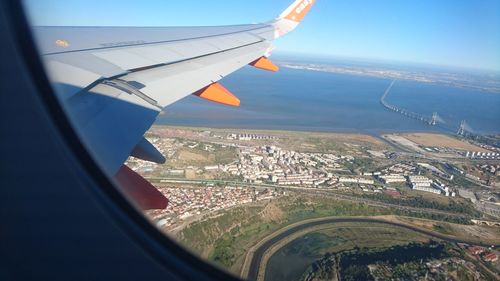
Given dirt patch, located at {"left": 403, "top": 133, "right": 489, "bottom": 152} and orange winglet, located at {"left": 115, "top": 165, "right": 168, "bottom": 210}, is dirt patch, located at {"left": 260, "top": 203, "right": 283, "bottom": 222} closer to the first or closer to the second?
orange winglet, located at {"left": 115, "top": 165, "right": 168, "bottom": 210}

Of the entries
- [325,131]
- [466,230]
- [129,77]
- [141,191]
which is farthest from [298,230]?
[325,131]

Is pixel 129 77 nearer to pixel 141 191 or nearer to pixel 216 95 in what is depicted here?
pixel 216 95

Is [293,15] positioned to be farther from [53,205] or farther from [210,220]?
[53,205]

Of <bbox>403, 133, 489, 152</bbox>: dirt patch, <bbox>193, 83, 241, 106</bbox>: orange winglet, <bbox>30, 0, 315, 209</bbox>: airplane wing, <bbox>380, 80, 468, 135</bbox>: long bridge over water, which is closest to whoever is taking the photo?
<bbox>30, 0, 315, 209</bbox>: airplane wing

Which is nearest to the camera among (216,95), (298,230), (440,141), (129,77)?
(129,77)

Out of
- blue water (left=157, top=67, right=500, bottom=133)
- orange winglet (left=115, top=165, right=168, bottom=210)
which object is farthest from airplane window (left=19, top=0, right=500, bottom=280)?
blue water (left=157, top=67, right=500, bottom=133)

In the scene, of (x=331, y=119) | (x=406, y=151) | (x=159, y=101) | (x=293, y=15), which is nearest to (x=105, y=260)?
(x=159, y=101)
